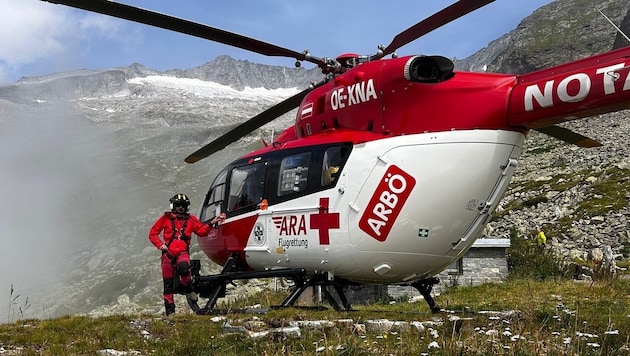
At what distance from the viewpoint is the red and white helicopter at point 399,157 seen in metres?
8.67

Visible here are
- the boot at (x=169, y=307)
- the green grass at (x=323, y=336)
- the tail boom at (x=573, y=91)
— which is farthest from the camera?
the boot at (x=169, y=307)

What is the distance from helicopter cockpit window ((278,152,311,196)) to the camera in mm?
10742

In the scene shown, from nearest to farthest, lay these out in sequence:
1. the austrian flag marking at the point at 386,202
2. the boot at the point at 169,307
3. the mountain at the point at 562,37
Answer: the austrian flag marking at the point at 386,202
the boot at the point at 169,307
the mountain at the point at 562,37

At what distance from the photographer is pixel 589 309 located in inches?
425

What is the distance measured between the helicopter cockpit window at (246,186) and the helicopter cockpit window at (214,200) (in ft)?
1.44

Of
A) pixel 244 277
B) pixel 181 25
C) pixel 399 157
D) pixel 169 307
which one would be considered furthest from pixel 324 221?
pixel 181 25

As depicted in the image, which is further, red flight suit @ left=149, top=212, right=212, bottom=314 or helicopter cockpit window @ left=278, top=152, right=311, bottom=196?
red flight suit @ left=149, top=212, right=212, bottom=314

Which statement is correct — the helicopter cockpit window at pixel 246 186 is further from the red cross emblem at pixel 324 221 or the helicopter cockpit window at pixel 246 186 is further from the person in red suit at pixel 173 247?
the red cross emblem at pixel 324 221

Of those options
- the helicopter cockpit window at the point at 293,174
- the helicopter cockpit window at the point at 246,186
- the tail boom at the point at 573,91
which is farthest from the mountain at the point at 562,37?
the tail boom at the point at 573,91

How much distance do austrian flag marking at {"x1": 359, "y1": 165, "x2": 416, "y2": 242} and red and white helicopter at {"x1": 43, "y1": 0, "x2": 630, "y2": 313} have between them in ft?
0.06

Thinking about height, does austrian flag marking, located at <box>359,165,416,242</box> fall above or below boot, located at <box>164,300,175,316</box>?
above

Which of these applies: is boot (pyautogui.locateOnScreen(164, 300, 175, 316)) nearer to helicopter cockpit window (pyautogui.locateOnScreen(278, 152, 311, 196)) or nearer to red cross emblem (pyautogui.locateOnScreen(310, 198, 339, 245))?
helicopter cockpit window (pyautogui.locateOnScreen(278, 152, 311, 196))

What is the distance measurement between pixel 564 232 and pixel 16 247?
124568 millimetres

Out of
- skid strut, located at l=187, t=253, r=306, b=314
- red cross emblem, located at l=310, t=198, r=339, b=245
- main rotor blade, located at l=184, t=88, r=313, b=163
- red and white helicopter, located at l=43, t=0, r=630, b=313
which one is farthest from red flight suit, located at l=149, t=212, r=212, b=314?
red cross emblem, located at l=310, t=198, r=339, b=245
